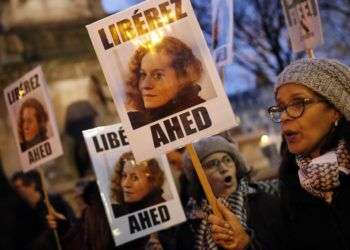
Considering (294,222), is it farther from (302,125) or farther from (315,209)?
(302,125)

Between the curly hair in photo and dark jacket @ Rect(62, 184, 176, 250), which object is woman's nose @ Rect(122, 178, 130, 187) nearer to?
the curly hair in photo

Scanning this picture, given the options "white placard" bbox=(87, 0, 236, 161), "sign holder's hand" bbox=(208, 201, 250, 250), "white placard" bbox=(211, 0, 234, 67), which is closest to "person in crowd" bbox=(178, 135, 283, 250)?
"sign holder's hand" bbox=(208, 201, 250, 250)

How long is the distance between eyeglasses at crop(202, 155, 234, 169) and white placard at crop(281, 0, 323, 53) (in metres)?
1.39

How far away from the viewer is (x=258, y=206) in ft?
12.3

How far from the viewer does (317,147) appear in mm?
2766

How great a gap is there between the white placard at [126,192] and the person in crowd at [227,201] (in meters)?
0.46

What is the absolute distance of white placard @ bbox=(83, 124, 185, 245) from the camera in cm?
467

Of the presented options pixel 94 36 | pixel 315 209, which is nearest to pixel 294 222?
pixel 315 209

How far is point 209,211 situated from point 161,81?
1101 mm

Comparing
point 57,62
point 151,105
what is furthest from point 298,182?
point 57,62

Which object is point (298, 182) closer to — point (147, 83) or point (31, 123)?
point (147, 83)

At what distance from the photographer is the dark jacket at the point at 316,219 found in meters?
2.59

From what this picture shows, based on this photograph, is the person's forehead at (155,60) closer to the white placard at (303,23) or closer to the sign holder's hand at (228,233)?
the sign holder's hand at (228,233)

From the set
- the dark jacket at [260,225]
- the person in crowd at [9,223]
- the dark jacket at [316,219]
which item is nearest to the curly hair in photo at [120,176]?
the dark jacket at [260,225]
